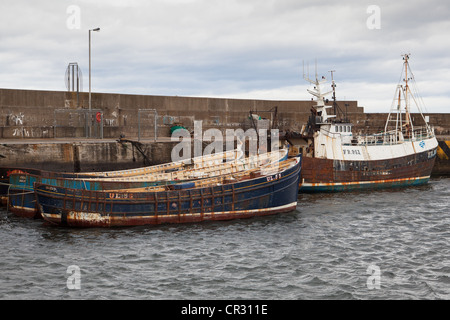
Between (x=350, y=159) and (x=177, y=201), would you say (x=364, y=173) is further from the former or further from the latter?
(x=177, y=201)

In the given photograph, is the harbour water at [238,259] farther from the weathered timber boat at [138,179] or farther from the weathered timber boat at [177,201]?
the weathered timber boat at [138,179]

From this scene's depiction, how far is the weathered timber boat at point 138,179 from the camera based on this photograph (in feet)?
78.8

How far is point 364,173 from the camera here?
3478 cm

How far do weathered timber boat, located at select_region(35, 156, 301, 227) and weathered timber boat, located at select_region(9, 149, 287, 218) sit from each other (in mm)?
1992

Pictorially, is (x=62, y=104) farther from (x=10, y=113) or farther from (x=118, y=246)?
(x=118, y=246)

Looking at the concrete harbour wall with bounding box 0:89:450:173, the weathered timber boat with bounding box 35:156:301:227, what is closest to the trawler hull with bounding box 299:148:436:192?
the concrete harbour wall with bounding box 0:89:450:173

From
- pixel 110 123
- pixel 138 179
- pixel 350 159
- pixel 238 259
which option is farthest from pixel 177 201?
pixel 110 123

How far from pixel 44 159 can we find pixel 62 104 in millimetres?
9649

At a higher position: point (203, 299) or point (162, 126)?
point (162, 126)

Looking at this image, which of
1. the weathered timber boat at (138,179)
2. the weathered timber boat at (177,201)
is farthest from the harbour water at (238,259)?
the weathered timber boat at (138,179)

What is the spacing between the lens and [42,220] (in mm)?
23547

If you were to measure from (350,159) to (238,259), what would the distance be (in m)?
18.5

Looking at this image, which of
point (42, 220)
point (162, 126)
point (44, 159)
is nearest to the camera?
point (42, 220)

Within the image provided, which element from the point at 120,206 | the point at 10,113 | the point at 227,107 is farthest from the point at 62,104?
the point at 120,206
